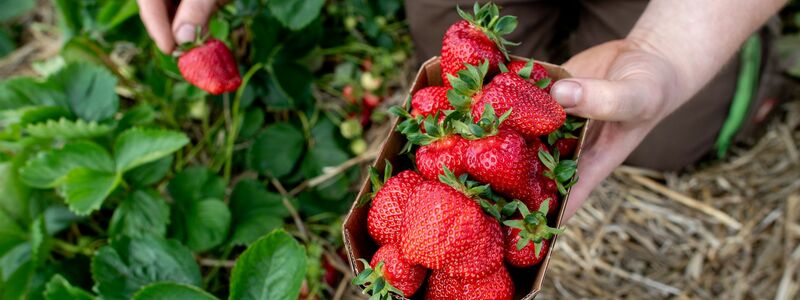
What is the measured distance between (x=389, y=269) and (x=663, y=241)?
2.93 ft

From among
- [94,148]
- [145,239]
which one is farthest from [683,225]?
[94,148]

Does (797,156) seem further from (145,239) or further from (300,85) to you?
(145,239)

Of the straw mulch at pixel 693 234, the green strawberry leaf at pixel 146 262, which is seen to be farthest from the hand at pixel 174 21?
the straw mulch at pixel 693 234

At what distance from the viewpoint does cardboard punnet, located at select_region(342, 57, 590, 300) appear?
76cm

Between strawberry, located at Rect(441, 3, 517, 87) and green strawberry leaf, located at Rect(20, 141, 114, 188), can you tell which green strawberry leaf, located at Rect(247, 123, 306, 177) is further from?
strawberry, located at Rect(441, 3, 517, 87)

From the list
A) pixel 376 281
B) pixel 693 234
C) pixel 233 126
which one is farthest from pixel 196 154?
pixel 693 234

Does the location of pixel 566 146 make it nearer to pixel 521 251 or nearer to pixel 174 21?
pixel 521 251

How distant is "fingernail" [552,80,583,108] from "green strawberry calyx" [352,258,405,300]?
30 cm

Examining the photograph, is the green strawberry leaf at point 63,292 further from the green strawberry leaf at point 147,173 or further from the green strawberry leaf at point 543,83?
the green strawberry leaf at point 543,83

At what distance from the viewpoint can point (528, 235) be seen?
733mm

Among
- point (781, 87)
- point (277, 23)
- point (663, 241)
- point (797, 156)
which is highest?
point (277, 23)

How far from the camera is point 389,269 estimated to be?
2.46 ft

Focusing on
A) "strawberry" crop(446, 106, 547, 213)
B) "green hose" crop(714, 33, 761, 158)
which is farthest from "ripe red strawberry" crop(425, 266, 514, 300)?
"green hose" crop(714, 33, 761, 158)

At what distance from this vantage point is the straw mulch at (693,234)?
4.43 ft
